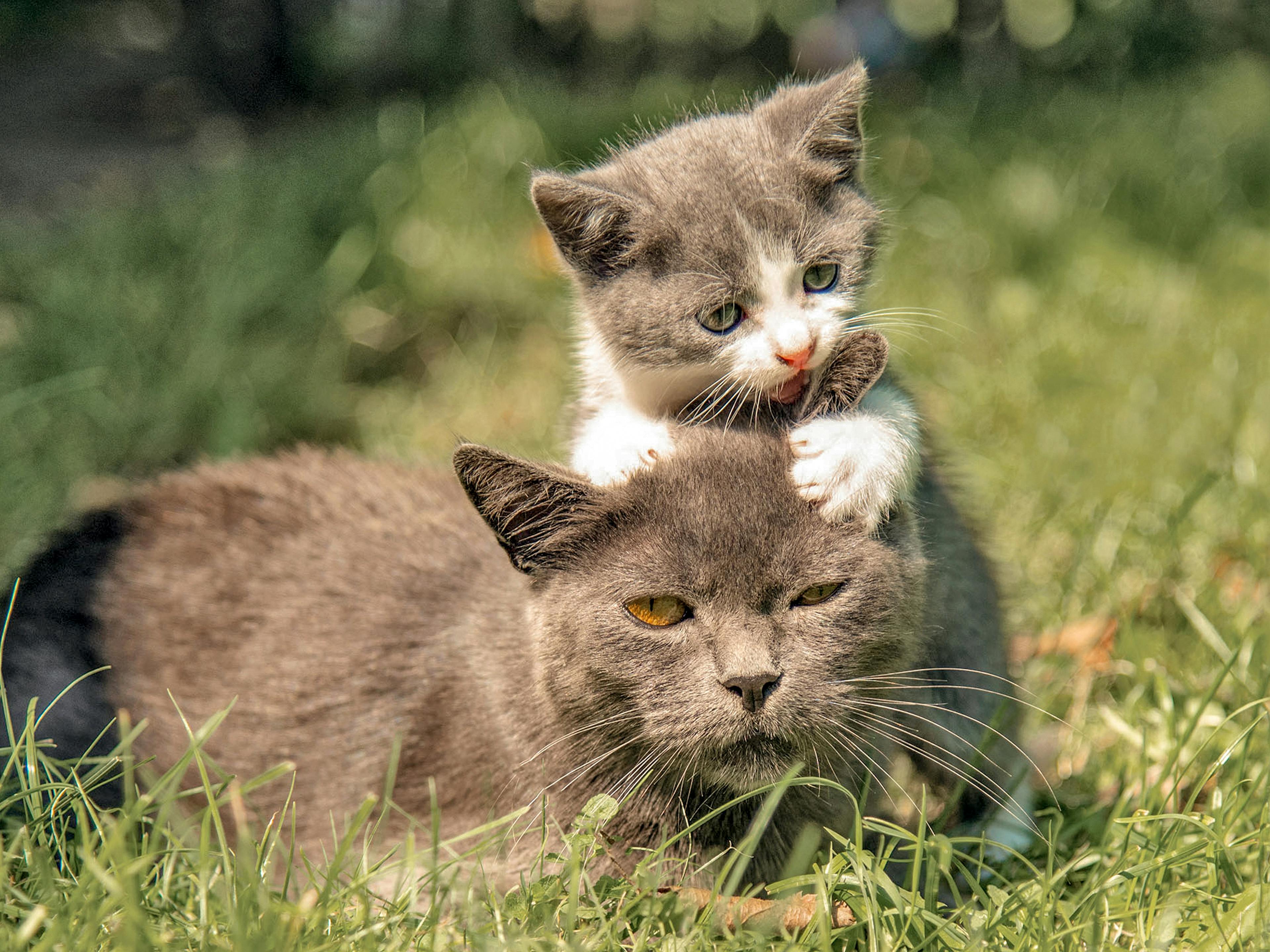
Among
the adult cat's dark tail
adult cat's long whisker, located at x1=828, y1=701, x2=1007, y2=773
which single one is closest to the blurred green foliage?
the adult cat's dark tail

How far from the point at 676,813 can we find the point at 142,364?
108 inches

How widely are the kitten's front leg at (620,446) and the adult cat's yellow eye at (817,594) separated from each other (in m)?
0.32

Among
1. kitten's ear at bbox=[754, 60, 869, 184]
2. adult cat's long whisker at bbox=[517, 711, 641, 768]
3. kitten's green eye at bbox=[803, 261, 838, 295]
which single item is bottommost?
adult cat's long whisker at bbox=[517, 711, 641, 768]

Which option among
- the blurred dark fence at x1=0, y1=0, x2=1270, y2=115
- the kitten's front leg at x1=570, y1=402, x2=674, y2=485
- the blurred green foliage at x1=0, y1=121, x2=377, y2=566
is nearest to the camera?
the kitten's front leg at x1=570, y1=402, x2=674, y2=485

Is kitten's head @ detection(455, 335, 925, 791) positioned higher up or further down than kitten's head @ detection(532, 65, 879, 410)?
further down

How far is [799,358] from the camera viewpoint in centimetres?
218

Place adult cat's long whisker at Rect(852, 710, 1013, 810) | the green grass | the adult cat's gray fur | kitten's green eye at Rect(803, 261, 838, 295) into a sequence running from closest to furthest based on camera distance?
the green grass < the adult cat's gray fur < adult cat's long whisker at Rect(852, 710, 1013, 810) < kitten's green eye at Rect(803, 261, 838, 295)

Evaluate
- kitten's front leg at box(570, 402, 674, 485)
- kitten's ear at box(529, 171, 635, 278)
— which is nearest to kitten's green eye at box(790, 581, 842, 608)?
kitten's front leg at box(570, 402, 674, 485)

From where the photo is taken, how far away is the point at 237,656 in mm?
2314

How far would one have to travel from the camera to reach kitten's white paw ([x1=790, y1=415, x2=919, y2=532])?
5.97 ft

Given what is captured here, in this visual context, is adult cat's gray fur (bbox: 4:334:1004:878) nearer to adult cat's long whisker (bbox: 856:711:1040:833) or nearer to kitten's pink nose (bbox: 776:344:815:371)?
adult cat's long whisker (bbox: 856:711:1040:833)

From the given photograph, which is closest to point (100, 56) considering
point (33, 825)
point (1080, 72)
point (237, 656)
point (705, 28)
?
point (705, 28)

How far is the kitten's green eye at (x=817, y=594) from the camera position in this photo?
1.79 meters

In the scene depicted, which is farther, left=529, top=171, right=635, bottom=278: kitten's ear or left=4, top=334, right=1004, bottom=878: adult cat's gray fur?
left=529, top=171, right=635, bottom=278: kitten's ear
